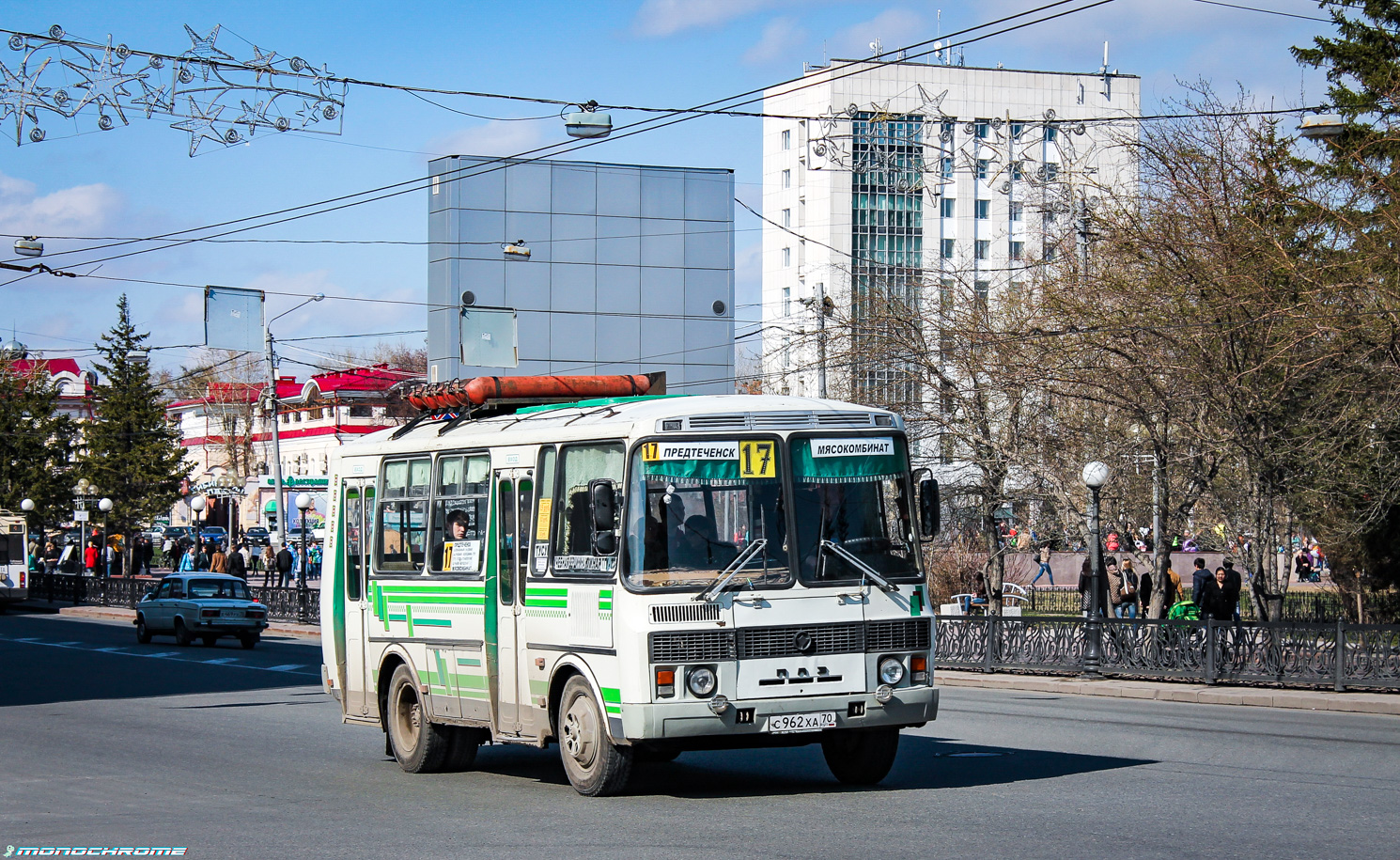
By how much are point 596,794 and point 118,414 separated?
241ft

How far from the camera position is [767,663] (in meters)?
10.7

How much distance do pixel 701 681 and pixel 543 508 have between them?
2061 mm

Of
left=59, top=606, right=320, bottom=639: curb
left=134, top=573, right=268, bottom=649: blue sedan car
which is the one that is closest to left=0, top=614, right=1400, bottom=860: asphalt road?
left=134, top=573, right=268, bottom=649: blue sedan car

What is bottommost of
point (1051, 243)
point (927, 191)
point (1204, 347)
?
point (1204, 347)

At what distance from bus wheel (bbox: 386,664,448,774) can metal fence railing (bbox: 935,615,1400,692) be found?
7.68 m

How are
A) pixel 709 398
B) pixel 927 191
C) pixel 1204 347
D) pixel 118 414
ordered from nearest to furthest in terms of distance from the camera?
pixel 709 398 < pixel 1204 347 < pixel 118 414 < pixel 927 191

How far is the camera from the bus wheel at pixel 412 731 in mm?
13164

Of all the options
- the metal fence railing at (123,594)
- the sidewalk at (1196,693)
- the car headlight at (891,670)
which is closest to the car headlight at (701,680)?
the car headlight at (891,670)

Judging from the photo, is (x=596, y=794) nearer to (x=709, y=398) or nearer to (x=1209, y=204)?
(x=709, y=398)

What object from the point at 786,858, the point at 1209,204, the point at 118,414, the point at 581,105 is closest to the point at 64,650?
the point at 581,105

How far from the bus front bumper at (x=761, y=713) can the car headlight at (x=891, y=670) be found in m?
0.09

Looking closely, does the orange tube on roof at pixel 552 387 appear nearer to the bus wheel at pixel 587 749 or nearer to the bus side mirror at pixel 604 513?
the bus side mirror at pixel 604 513

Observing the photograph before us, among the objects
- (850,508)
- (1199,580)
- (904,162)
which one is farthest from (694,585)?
(904,162)

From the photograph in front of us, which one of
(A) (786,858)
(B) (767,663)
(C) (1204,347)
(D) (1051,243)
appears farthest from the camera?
(D) (1051,243)
